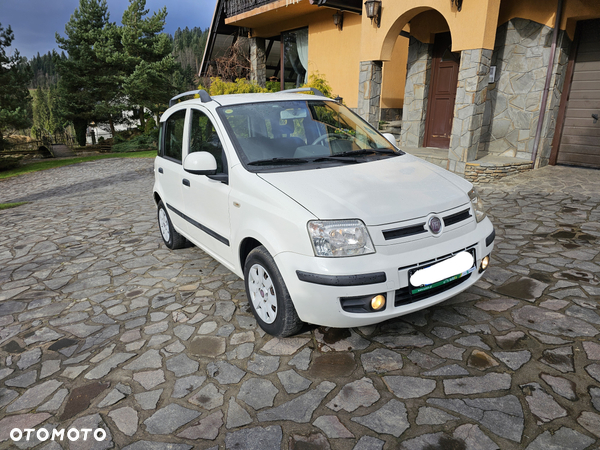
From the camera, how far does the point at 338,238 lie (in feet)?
8.52

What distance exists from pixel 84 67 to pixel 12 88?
970 cm

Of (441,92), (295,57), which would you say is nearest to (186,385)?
(441,92)

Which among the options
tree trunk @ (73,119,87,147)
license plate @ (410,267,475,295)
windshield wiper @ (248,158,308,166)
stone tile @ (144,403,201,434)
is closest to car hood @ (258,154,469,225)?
windshield wiper @ (248,158,308,166)

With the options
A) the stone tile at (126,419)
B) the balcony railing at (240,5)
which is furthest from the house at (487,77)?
the stone tile at (126,419)

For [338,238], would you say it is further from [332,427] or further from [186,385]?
[186,385]

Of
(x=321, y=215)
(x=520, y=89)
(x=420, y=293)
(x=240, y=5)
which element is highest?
(x=240, y=5)

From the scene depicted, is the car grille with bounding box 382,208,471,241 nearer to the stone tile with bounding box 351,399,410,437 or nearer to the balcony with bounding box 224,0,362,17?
the stone tile with bounding box 351,399,410,437

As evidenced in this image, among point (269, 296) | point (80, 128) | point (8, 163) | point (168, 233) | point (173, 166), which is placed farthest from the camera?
point (80, 128)

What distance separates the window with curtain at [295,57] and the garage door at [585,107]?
331 inches

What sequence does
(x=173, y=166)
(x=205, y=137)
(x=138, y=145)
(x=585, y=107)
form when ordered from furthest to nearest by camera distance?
(x=138, y=145) < (x=585, y=107) < (x=173, y=166) < (x=205, y=137)

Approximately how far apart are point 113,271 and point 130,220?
8.02 ft

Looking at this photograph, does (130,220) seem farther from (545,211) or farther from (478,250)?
(545,211)

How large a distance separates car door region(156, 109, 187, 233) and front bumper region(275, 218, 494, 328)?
2122 millimetres

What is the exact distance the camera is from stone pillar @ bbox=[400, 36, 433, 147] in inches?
421
